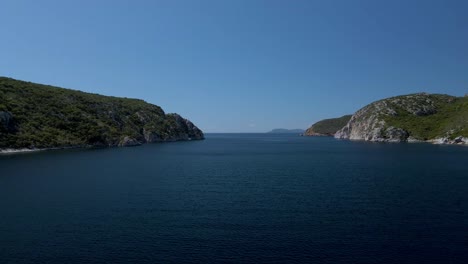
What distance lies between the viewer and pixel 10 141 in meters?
165

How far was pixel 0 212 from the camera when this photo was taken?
5644cm

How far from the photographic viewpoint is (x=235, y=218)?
52531mm

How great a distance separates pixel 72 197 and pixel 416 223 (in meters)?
59.1

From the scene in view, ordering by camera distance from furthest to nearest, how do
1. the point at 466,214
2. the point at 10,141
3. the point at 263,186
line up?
1. the point at 10,141
2. the point at 263,186
3. the point at 466,214

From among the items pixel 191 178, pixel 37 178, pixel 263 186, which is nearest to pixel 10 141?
pixel 37 178

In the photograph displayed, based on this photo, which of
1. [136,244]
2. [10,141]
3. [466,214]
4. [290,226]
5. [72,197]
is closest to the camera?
[136,244]

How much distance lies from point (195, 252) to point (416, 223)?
31.6 metres

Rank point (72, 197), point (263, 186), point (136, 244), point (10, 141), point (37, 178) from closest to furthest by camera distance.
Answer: point (136, 244) < point (72, 197) < point (263, 186) < point (37, 178) < point (10, 141)

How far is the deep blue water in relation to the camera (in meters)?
38.9

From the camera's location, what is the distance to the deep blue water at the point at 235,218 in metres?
38.9

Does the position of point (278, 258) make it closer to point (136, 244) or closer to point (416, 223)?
point (136, 244)

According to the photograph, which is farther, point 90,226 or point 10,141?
point 10,141

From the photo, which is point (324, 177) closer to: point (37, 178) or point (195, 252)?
point (195, 252)

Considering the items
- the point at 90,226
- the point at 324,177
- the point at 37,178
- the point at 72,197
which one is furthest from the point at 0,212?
the point at 324,177
